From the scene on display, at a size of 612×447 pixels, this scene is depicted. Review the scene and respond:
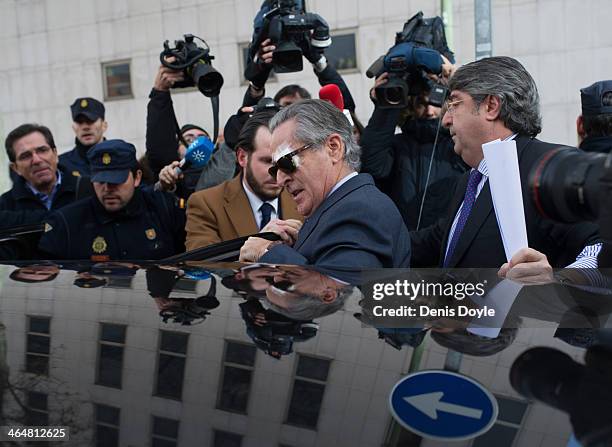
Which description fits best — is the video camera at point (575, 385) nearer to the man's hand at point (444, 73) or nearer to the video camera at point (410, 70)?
the video camera at point (410, 70)

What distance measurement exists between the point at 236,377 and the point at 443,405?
1.16 feet

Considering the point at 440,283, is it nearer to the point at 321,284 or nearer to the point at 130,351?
the point at 321,284

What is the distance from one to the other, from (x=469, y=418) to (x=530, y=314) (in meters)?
0.40

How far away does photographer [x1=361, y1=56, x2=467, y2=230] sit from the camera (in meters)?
4.51

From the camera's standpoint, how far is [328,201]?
2838 millimetres

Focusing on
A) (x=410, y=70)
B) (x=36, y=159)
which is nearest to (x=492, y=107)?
(x=410, y=70)

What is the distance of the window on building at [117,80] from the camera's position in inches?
570

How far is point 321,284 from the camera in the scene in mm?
1925

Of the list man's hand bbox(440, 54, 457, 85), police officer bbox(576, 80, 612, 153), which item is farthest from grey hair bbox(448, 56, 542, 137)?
man's hand bbox(440, 54, 457, 85)

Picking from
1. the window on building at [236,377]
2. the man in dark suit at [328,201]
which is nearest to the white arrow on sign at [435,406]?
the window on building at [236,377]

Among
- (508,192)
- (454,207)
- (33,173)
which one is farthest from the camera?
(33,173)

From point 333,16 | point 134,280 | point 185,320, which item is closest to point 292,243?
point 134,280

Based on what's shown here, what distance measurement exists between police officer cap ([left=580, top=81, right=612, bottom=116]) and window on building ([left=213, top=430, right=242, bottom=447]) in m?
3.18

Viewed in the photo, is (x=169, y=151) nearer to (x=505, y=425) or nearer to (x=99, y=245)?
(x=99, y=245)
